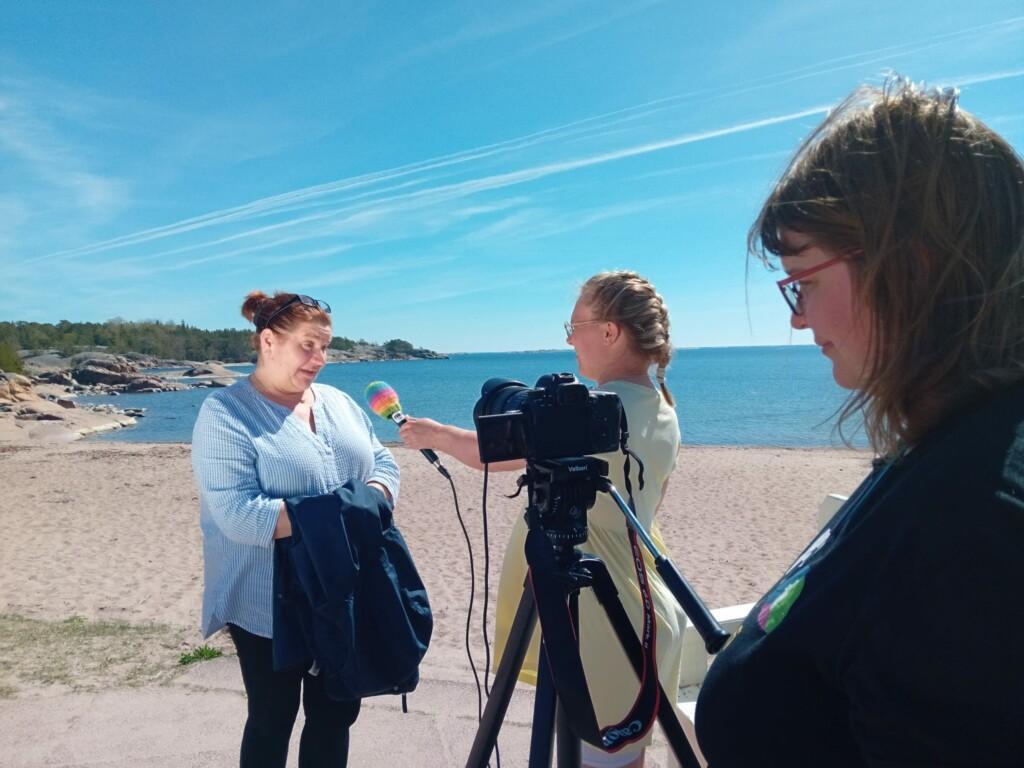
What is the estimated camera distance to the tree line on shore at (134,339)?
84375mm

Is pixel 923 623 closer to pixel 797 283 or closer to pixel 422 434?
pixel 797 283

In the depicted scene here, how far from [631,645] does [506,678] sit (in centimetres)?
34

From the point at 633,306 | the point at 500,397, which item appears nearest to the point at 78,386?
the point at 633,306

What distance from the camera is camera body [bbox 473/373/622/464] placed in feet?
4.67

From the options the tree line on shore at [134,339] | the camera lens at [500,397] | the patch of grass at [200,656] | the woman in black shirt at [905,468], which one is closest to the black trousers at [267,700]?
the camera lens at [500,397]

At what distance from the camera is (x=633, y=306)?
6.81 ft

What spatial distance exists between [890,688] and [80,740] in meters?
3.48

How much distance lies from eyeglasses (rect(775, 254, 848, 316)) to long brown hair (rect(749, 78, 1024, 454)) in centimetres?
2

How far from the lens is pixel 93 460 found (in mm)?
18688

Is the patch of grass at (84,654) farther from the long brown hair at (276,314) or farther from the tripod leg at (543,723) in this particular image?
the tripod leg at (543,723)

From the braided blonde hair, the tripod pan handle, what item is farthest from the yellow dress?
the tripod pan handle

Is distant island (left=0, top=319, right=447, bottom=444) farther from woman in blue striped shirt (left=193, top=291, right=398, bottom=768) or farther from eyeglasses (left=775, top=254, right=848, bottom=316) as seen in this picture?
eyeglasses (left=775, top=254, right=848, bottom=316)

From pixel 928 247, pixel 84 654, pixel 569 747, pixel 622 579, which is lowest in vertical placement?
pixel 84 654

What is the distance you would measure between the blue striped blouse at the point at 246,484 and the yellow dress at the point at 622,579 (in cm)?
79
